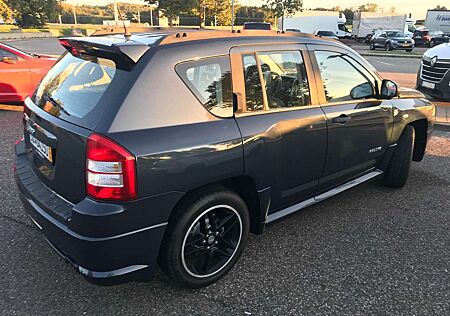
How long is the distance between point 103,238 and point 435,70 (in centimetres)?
846

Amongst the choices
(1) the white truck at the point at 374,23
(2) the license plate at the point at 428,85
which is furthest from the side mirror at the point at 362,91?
(1) the white truck at the point at 374,23

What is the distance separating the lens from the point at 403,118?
409cm

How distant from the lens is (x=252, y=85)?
2.80 metres

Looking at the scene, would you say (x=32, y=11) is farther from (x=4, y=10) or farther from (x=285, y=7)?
(x=285, y=7)

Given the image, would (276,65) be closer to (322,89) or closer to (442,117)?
(322,89)

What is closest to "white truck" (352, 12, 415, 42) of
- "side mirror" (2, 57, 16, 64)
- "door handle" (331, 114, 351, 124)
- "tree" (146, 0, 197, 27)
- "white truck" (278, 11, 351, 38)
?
"white truck" (278, 11, 351, 38)

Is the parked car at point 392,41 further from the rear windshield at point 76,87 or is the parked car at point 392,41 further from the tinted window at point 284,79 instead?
the rear windshield at point 76,87

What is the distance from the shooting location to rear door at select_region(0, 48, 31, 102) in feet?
25.5

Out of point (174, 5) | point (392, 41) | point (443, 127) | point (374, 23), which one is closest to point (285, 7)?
point (374, 23)

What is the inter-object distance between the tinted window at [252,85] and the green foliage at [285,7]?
144 feet

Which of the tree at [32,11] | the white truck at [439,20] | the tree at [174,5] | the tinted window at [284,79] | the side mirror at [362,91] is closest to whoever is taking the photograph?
the tinted window at [284,79]

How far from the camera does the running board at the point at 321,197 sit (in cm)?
311

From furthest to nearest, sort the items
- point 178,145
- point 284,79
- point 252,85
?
point 284,79, point 252,85, point 178,145

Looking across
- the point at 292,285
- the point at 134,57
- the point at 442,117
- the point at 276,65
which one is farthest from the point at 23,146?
the point at 442,117
